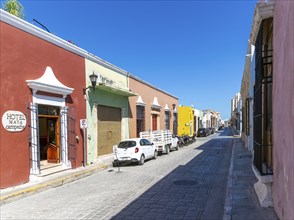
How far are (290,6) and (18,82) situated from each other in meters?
8.88

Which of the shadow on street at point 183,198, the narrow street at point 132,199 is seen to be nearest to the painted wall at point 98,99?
the narrow street at point 132,199

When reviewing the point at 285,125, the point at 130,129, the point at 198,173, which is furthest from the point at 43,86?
the point at 130,129

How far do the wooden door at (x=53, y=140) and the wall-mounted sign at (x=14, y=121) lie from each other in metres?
2.57

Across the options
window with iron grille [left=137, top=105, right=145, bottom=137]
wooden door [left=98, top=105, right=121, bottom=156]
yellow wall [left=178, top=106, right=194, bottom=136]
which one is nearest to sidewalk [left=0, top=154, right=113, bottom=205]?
wooden door [left=98, top=105, right=121, bottom=156]

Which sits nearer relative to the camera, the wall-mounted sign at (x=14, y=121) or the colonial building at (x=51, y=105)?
the wall-mounted sign at (x=14, y=121)

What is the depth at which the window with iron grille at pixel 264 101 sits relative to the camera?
6.90 meters

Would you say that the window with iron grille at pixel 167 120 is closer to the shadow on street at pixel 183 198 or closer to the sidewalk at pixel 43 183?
the sidewalk at pixel 43 183

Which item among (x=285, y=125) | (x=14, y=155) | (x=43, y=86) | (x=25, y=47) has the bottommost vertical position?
(x=14, y=155)

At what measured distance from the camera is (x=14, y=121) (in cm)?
988

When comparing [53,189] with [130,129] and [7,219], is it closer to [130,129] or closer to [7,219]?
[7,219]

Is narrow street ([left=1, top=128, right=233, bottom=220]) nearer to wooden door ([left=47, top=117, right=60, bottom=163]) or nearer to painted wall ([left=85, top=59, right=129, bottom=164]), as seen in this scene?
wooden door ([left=47, top=117, right=60, bottom=163])

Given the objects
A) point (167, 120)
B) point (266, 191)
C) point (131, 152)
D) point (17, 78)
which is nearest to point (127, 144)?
point (131, 152)

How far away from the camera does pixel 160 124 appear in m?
29.2

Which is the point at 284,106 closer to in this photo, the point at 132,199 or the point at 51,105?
the point at 132,199
